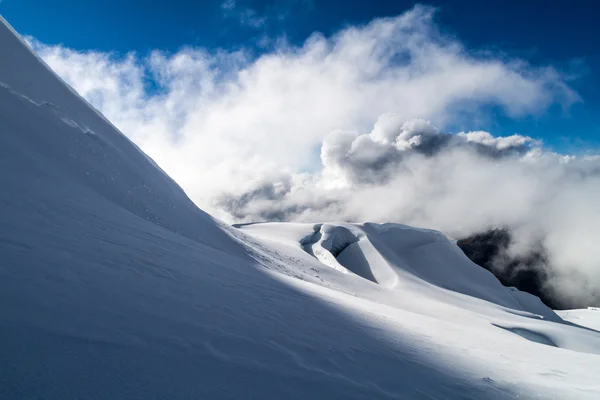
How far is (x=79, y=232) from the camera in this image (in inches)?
247

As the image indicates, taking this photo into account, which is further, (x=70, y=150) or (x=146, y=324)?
(x=70, y=150)

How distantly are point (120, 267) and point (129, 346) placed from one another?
260 centimetres

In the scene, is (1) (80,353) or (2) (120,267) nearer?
(1) (80,353)

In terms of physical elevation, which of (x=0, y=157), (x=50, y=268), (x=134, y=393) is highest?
(x=0, y=157)

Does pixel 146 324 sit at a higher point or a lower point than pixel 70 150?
lower

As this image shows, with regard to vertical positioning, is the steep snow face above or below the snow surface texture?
above

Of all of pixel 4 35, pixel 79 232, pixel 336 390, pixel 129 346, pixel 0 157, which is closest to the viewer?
pixel 129 346

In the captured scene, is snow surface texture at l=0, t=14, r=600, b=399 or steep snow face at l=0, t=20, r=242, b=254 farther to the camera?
steep snow face at l=0, t=20, r=242, b=254

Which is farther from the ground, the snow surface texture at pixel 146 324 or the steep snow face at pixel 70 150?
the steep snow face at pixel 70 150

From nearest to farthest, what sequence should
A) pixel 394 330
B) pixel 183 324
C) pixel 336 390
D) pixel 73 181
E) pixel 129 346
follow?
pixel 129 346 < pixel 336 390 < pixel 183 324 < pixel 394 330 < pixel 73 181

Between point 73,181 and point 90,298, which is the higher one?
point 73,181

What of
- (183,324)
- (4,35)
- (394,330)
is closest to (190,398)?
(183,324)

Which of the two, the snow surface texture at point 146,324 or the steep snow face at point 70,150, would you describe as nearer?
the snow surface texture at point 146,324

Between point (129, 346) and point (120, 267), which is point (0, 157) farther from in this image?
point (129, 346)
